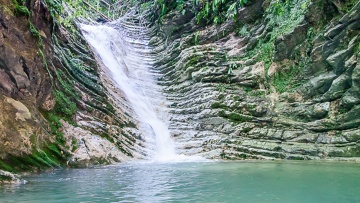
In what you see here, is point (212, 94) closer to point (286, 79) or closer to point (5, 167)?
point (286, 79)

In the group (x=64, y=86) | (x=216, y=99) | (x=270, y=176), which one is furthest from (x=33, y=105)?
(x=216, y=99)

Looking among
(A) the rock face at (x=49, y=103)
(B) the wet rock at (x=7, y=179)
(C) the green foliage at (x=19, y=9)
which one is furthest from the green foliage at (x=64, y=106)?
(B) the wet rock at (x=7, y=179)

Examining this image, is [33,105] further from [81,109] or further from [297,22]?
[297,22]

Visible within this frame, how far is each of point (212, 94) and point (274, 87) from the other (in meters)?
2.38

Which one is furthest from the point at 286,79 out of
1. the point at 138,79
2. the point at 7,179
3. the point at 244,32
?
the point at 7,179

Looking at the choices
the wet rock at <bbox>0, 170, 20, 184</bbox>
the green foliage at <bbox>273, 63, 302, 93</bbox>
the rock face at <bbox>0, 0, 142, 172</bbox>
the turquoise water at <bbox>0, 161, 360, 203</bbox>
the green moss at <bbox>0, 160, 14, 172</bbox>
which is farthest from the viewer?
the green foliage at <bbox>273, 63, 302, 93</bbox>

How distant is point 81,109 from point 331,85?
771cm

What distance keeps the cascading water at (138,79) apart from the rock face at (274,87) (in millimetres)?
614

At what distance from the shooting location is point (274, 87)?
1212 cm

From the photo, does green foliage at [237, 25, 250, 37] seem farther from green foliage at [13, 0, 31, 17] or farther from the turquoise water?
green foliage at [13, 0, 31, 17]

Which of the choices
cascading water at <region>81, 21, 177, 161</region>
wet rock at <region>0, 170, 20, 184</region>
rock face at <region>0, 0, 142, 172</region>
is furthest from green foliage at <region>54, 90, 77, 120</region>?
wet rock at <region>0, 170, 20, 184</region>

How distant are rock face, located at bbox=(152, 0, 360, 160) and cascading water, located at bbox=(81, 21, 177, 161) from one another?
61cm

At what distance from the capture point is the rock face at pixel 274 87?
380 inches

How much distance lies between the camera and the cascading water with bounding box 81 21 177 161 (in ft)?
38.2
